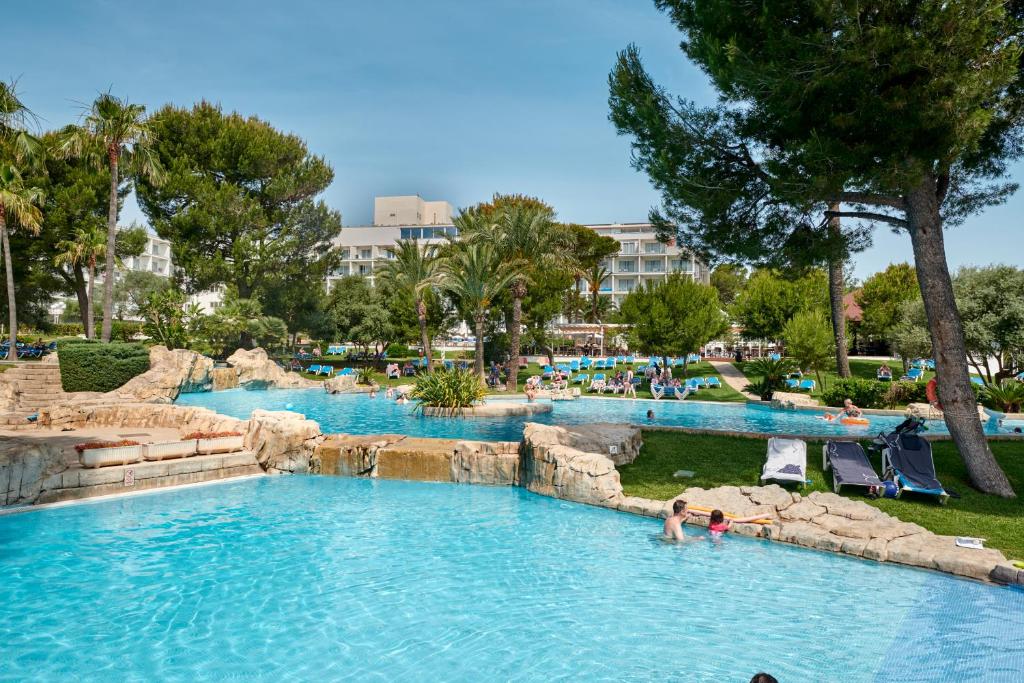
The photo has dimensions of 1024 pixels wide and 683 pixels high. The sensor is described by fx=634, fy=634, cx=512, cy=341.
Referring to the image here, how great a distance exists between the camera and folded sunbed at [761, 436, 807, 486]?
414 inches

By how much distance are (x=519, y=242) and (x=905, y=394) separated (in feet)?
52.8

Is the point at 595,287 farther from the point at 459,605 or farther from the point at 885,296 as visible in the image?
the point at 459,605

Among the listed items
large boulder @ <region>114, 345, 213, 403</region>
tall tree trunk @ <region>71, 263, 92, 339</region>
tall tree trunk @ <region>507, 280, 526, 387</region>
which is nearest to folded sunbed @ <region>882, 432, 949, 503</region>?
tall tree trunk @ <region>507, 280, 526, 387</region>

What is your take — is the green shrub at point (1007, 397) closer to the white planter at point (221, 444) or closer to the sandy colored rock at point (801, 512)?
the sandy colored rock at point (801, 512)

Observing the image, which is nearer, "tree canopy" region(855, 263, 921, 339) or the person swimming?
the person swimming

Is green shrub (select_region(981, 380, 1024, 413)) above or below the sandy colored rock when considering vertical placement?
above

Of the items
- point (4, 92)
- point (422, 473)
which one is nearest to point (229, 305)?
point (4, 92)

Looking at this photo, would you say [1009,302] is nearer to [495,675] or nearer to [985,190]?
[985,190]

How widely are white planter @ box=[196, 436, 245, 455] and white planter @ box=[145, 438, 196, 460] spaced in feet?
0.59

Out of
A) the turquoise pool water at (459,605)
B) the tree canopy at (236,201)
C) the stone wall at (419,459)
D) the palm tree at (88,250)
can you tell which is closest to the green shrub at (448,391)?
the stone wall at (419,459)

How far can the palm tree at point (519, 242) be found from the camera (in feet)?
92.2

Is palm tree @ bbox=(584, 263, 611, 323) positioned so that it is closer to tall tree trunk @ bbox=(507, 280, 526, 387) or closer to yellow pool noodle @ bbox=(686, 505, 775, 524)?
tall tree trunk @ bbox=(507, 280, 526, 387)

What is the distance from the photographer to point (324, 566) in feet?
26.0

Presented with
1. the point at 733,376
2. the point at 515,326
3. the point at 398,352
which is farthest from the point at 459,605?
the point at 398,352
